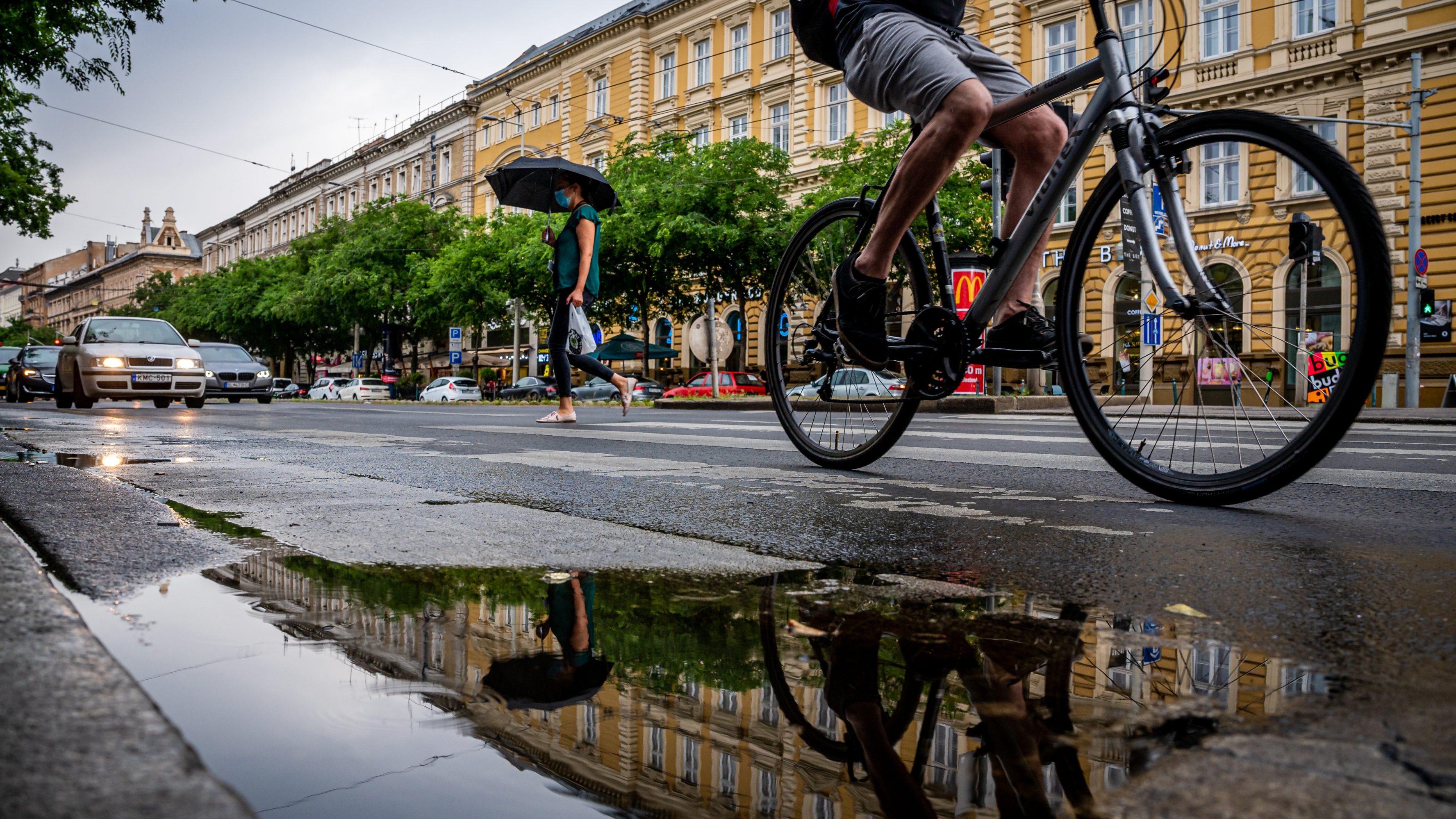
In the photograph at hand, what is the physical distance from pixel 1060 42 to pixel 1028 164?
98.2 ft

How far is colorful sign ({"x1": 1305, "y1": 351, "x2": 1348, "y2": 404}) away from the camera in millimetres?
2504

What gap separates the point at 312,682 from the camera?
1.23 meters

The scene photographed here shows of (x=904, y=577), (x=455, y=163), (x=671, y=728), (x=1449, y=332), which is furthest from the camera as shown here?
(x=455, y=163)

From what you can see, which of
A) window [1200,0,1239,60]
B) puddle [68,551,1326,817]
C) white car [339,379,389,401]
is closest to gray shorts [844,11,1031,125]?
puddle [68,551,1326,817]

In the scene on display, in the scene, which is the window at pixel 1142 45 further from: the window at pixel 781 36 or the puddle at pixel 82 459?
the window at pixel 781 36

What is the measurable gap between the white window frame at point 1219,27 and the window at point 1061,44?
366 centimetres

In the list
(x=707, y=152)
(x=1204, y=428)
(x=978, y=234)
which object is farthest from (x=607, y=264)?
(x=1204, y=428)

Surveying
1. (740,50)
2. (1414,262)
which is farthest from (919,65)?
(740,50)

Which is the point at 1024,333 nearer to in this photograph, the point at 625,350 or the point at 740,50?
the point at 625,350

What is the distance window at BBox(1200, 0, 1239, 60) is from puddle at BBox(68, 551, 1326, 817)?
29.0 metres

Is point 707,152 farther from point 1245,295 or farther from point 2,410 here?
point 1245,295

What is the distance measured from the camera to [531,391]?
37.5 metres

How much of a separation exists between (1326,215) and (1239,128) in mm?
335

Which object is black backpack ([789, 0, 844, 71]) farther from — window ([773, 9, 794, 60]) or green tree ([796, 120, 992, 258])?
window ([773, 9, 794, 60])
